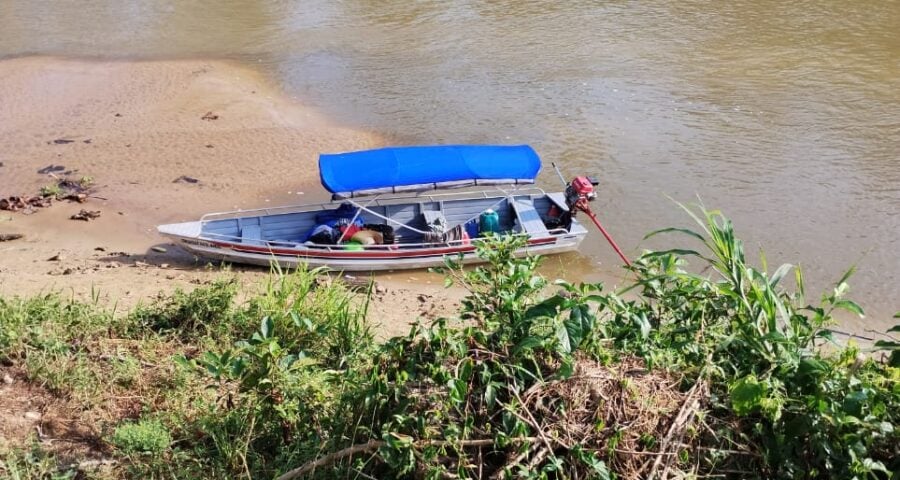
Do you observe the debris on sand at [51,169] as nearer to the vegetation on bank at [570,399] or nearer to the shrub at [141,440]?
the vegetation on bank at [570,399]

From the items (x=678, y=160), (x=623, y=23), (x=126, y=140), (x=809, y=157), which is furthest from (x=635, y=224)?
(x=623, y=23)

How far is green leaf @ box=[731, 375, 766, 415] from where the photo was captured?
3.46 metres

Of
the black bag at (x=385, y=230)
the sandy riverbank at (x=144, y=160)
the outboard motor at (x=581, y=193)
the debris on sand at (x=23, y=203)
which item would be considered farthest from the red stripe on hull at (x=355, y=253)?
the debris on sand at (x=23, y=203)

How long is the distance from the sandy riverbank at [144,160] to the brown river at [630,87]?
4.48ft

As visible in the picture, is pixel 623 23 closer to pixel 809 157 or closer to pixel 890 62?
pixel 890 62

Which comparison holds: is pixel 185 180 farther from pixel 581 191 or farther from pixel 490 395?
pixel 490 395

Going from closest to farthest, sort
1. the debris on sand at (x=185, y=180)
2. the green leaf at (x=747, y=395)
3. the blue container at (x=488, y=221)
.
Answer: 1. the green leaf at (x=747, y=395)
2. the blue container at (x=488, y=221)
3. the debris on sand at (x=185, y=180)

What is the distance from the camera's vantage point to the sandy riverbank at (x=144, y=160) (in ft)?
32.9

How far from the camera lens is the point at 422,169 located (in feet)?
34.7

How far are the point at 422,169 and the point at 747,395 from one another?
24.6 feet

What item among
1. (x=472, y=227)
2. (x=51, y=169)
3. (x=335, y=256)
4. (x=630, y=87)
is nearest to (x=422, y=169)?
(x=472, y=227)

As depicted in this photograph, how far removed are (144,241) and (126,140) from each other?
440 centimetres

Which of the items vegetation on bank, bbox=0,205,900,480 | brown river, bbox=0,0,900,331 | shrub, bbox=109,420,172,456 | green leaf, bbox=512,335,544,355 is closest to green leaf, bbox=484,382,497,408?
vegetation on bank, bbox=0,205,900,480

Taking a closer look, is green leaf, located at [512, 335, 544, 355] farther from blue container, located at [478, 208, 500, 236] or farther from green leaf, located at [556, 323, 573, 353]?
blue container, located at [478, 208, 500, 236]
